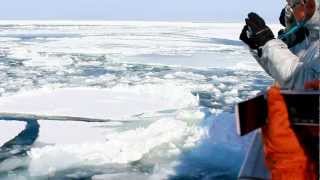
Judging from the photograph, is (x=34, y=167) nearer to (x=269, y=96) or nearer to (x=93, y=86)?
(x=269, y=96)

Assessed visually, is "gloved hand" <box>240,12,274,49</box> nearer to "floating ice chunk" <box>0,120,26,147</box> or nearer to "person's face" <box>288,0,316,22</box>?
"person's face" <box>288,0,316,22</box>

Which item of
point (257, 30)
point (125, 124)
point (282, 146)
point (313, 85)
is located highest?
point (257, 30)

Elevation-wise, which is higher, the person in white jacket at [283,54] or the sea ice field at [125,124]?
the person in white jacket at [283,54]

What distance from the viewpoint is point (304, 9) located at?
1626mm

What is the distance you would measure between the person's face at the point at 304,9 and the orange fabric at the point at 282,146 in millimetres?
364

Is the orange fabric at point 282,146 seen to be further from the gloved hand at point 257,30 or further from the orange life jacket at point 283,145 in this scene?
the gloved hand at point 257,30

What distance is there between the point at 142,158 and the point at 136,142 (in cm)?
43

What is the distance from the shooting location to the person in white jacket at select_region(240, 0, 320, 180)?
4.62 ft

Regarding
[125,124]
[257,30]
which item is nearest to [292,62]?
[257,30]

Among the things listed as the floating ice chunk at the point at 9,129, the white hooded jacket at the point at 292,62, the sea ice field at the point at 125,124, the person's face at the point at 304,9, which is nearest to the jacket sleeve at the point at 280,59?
the white hooded jacket at the point at 292,62

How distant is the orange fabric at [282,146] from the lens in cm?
140

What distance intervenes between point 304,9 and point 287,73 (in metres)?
0.23

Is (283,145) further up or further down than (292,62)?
further down

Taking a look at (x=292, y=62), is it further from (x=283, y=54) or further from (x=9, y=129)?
(x=9, y=129)
